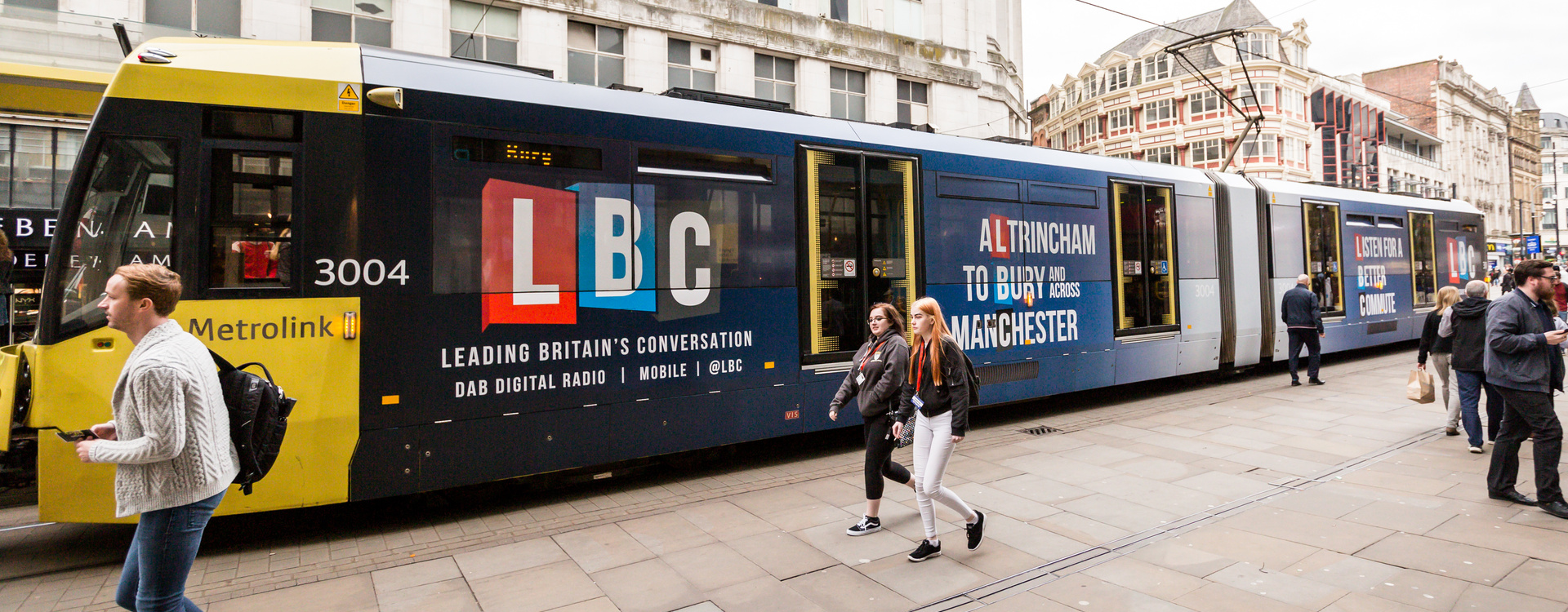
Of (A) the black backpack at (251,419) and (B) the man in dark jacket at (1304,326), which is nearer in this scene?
(A) the black backpack at (251,419)

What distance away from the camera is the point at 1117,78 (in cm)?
6175

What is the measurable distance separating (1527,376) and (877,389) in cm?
466

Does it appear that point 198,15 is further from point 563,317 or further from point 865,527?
point 865,527

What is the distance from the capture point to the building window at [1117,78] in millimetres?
60853

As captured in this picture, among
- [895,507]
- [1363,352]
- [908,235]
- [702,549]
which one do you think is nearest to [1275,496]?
[895,507]

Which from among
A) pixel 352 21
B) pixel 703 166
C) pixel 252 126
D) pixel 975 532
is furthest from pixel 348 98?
pixel 352 21

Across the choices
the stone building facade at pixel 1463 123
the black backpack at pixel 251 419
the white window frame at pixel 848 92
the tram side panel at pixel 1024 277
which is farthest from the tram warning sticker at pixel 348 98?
the stone building facade at pixel 1463 123

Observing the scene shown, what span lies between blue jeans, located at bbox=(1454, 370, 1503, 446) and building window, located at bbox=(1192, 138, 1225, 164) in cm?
5393

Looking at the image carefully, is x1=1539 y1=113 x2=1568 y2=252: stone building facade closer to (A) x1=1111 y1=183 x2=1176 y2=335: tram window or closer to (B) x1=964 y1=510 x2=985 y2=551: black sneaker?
(A) x1=1111 y1=183 x2=1176 y2=335: tram window

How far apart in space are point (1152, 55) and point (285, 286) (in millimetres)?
Answer: 64621

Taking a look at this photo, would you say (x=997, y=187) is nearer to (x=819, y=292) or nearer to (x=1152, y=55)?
(x=819, y=292)

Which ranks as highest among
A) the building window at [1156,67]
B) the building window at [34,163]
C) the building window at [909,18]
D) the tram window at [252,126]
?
the building window at [1156,67]

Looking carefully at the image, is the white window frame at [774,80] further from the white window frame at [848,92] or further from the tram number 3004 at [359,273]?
the tram number 3004 at [359,273]

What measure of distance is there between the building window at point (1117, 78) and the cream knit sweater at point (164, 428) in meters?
67.0
